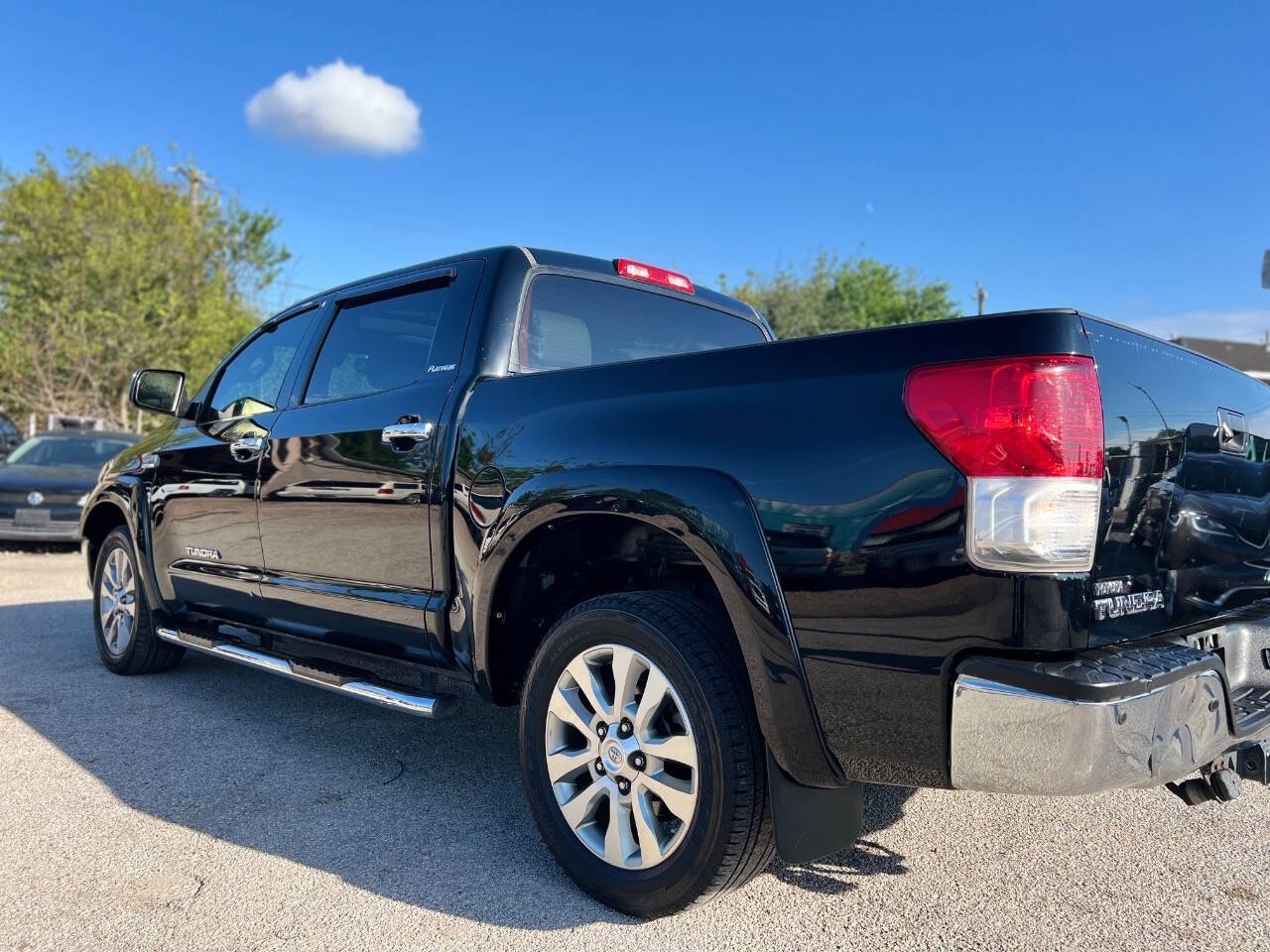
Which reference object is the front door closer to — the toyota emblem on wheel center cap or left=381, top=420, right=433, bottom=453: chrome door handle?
left=381, top=420, right=433, bottom=453: chrome door handle

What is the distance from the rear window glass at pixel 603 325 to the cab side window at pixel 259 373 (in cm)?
136

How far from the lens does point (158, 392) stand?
479 centimetres

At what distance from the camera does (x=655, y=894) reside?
96.7 inches

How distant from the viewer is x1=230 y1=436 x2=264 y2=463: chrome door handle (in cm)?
407

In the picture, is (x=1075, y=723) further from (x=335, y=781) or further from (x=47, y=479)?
(x=47, y=479)

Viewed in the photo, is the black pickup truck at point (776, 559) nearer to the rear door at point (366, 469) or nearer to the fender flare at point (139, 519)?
the rear door at point (366, 469)

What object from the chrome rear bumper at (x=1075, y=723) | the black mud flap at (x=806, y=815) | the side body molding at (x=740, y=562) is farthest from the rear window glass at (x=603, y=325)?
the chrome rear bumper at (x=1075, y=723)

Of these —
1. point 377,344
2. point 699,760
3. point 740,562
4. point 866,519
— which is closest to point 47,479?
point 377,344

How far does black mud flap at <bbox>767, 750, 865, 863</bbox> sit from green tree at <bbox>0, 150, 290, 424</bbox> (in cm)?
2461

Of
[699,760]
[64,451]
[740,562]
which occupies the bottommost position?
[699,760]

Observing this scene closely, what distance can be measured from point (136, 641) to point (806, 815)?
410 centimetres

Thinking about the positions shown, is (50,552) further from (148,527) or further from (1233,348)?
(1233,348)

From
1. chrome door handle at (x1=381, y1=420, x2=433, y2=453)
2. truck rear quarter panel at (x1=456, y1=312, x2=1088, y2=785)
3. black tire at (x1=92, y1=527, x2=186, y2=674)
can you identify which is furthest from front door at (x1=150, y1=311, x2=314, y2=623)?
truck rear quarter panel at (x1=456, y1=312, x2=1088, y2=785)

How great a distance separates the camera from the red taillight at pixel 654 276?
3.81m
